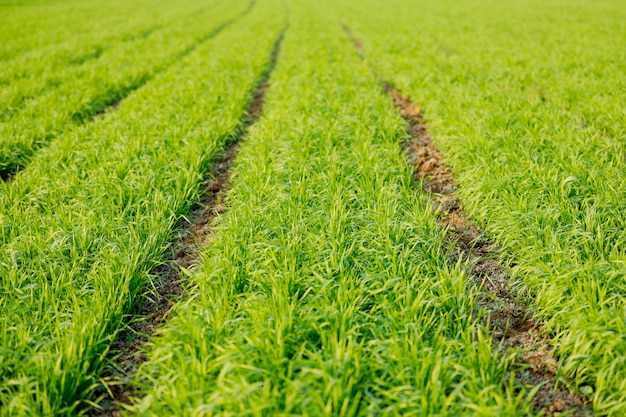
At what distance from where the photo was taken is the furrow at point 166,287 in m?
2.77

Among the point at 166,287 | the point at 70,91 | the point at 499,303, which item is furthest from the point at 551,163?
the point at 70,91

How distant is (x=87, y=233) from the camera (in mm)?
3982

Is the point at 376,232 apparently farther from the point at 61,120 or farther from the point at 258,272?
the point at 61,120

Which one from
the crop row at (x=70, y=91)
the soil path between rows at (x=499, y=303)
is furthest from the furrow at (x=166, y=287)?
the crop row at (x=70, y=91)

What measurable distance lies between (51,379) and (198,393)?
2.86ft

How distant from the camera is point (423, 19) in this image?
22.2m

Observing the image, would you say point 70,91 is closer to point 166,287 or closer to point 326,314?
point 166,287

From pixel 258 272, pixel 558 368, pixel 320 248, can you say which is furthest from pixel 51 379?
pixel 558 368

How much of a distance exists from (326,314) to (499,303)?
4.97 ft

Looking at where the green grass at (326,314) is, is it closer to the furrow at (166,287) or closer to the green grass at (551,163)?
the furrow at (166,287)

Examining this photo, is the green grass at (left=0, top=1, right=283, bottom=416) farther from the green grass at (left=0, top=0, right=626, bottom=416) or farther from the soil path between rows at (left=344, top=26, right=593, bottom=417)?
the soil path between rows at (left=344, top=26, right=593, bottom=417)

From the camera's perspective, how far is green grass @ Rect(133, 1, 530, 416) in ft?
7.86

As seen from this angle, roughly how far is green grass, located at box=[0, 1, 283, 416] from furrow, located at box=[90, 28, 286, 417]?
0.11 meters

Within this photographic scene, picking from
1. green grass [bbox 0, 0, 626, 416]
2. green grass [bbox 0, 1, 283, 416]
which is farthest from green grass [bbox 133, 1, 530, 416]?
green grass [bbox 0, 1, 283, 416]
